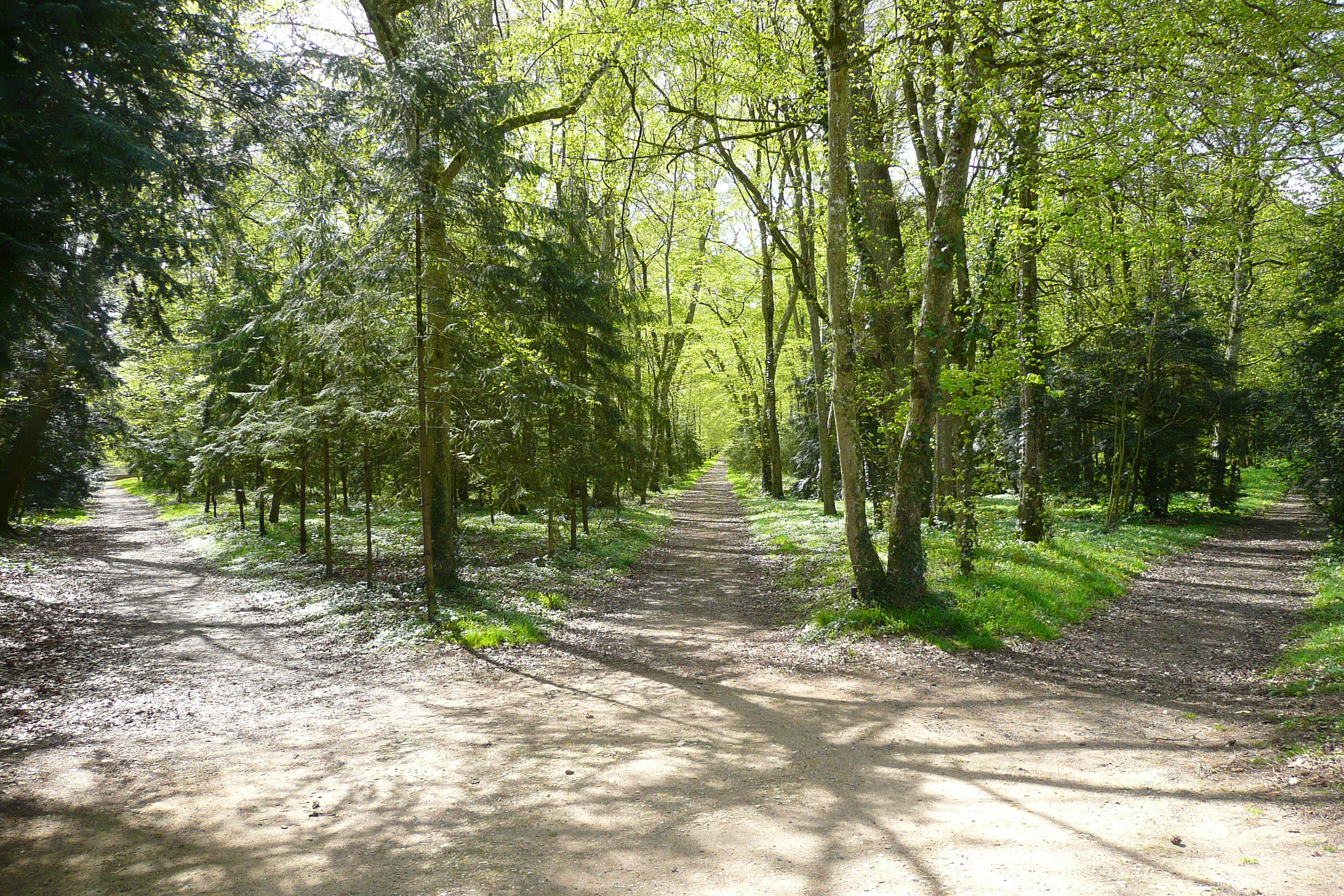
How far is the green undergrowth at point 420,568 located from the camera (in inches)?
384

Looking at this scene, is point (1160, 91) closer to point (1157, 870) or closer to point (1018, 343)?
point (1018, 343)

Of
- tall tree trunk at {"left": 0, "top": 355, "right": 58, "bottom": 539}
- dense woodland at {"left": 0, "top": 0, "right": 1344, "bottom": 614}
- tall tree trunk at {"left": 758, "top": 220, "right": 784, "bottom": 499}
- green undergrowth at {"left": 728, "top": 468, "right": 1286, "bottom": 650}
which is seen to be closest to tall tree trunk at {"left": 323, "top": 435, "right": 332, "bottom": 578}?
dense woodland at {"left": 0, "top": 0, "right": 1344, "bottom": 614}

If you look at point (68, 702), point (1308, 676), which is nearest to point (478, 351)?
point (68, 702)

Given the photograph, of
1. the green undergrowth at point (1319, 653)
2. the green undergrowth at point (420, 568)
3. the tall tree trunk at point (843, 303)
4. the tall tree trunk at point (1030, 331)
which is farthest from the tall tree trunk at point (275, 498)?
the green undergrowth at point (1319, 653)

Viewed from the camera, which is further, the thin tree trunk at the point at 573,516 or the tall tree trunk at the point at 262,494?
the tall tree trunk at the point at 262,494

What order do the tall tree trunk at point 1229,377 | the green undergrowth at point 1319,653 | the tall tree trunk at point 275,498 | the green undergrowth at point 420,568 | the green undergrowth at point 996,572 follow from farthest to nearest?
the tall tree trunk at point 1229,377, the tall tree trunk at point 275,498, the green undergrowth at point 420,568, the green undergrowth at point 996,572, the green undergrowth at point 1319,653

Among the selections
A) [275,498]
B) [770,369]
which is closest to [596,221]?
[770,369]

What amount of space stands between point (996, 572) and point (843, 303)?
196 inches

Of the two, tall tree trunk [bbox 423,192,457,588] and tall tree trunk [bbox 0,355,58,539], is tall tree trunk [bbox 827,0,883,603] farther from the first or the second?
tall tree trunk [bbox 0,355,58,539]

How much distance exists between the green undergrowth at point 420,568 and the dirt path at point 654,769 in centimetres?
86

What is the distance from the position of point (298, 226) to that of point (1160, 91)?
11810 millimetres

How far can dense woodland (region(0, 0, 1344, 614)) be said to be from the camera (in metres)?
6.23

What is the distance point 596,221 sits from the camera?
18.3 m

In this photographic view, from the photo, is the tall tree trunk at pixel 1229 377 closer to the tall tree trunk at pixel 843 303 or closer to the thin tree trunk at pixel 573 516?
the tall tree trunk at pixel 843 303
